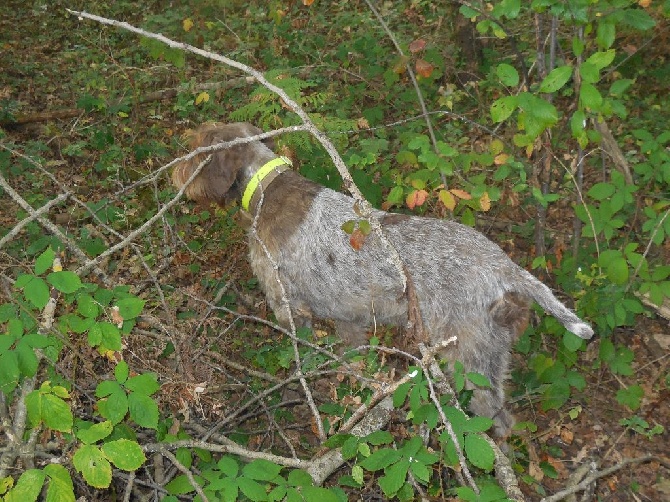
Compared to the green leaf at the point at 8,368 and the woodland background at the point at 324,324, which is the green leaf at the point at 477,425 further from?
the green leaf at the point at 8,368

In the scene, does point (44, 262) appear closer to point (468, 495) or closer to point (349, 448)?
point (349, 448)

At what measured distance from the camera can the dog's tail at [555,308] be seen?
421 cm

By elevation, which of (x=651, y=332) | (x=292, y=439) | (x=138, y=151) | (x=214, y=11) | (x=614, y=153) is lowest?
(x=651, y=332)

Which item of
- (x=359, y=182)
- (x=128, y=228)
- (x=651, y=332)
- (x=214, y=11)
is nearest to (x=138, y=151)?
(x=128, y=228)

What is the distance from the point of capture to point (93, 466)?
249 cm

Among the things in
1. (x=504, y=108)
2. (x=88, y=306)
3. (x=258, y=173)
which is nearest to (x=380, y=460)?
(x=88, y=306)

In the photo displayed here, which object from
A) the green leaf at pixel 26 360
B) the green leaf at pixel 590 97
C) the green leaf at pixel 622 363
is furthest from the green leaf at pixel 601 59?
the green leaf at pixel 26 360

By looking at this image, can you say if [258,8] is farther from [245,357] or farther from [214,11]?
[245,357]

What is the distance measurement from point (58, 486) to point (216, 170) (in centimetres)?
333

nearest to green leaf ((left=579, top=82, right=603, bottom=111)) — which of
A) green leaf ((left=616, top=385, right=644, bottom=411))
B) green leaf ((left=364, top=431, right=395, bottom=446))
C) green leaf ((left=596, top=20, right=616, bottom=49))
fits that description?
green leaf ((left=596, top=20, right=616, bottom=49))

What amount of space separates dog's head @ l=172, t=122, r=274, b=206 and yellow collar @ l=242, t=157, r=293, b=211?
0.19 meters

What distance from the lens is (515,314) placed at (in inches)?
172

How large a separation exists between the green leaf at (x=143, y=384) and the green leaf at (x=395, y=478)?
112 cm

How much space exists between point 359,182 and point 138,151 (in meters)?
3.07
